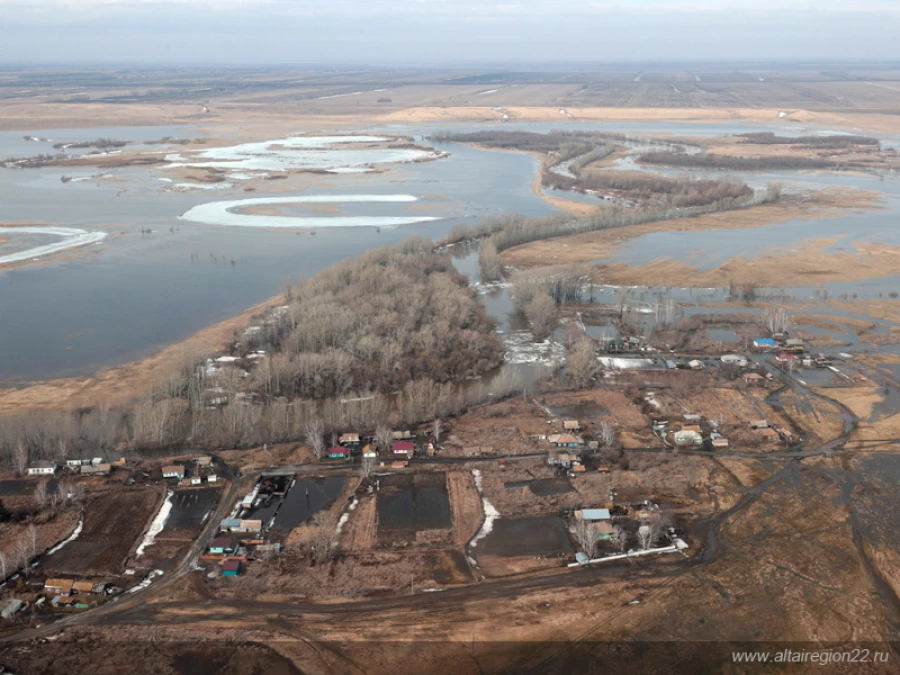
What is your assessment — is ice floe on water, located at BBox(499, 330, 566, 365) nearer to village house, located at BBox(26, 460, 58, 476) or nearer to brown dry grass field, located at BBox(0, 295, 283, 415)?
brown dry grass field, located at BBox(0, 295, 283, 415)

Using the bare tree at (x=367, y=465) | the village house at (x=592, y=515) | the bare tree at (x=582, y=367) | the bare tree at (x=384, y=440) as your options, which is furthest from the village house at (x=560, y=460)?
the bare tree at (x=582, y=367)

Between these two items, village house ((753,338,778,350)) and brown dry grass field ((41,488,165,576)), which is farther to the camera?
village house ((753,338,778,350))

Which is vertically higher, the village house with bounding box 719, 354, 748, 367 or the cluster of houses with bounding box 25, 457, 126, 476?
the village house with bounding box 719, 354, 748, 367

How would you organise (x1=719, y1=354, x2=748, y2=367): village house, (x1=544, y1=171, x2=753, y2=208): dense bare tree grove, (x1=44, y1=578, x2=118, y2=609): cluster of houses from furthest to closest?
(x1=544, y1=171, x2=753, y2=208): dense bare tree grove → (x1=719, y1=354, x2=748, y2=367): village house → (x1=44, y1=578, x2=118, y2=609): cluster of houses

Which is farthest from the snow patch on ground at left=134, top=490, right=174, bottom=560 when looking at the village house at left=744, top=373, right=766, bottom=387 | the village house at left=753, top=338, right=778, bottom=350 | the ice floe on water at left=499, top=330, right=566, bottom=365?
the village house at left=753, top=338, right=778, bottom=350

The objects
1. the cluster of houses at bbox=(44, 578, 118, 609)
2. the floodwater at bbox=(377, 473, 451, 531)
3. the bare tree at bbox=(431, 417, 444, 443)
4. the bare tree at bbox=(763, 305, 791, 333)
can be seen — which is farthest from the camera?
the bare tree at bbox=(763, 305, 791, 333)

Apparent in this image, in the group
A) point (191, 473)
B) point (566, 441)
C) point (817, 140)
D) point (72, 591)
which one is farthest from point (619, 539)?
point (817, 140)

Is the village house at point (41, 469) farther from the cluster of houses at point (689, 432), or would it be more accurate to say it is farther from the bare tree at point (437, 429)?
the cluster of houses at point (689, 432)

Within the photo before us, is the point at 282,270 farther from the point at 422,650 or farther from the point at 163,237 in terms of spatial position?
the point at 422,650
